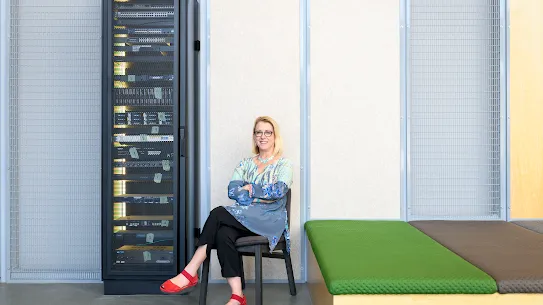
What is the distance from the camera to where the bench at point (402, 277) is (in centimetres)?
266

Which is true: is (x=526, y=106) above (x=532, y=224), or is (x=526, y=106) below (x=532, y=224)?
above

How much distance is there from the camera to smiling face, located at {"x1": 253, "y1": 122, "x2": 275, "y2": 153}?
13.6 ft

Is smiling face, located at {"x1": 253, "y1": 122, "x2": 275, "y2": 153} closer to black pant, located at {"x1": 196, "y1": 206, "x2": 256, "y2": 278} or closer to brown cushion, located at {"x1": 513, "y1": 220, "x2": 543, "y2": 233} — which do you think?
black pant, located at {"x1": 196, "y1": 206, "x2": 256, "y2": 278}

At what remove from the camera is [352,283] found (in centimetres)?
267

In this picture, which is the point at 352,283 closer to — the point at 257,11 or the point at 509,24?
the point at 257,11

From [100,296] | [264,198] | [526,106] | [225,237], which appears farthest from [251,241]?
[526,106]

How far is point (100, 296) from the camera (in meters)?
4.24

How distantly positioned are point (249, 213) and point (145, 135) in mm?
1054

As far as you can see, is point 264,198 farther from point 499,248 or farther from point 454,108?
point 454,108

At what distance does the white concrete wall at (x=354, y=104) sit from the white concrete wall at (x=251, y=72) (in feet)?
0.57

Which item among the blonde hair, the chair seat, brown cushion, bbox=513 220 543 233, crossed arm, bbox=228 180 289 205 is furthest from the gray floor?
brown cushion, bbox=513 220 543 233

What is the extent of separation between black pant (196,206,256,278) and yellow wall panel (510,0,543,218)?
2.33 metres

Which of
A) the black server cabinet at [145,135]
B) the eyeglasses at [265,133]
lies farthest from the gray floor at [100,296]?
the eyeglasses at [265,133]

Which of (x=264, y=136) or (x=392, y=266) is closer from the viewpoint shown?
(x=392, y=266)
